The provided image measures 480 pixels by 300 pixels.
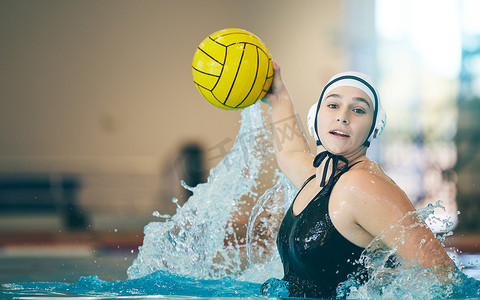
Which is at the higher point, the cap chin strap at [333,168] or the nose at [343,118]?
the nose at [343,118]

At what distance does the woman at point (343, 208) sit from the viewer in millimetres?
1650

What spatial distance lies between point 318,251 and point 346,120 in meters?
0.41

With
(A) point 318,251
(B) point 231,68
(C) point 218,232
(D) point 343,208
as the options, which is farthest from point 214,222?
(D) point 343,208

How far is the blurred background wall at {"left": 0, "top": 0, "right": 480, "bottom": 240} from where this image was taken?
9.17 meters

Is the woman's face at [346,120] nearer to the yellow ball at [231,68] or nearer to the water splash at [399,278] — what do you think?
the water splash at [399,278]

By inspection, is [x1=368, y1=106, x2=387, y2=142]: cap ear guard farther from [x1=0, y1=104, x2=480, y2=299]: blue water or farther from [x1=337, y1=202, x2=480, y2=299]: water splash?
[x1=0, y1=104, x2=480, y2=299]: blue water

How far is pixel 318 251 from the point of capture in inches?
70.7

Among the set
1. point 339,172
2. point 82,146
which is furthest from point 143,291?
point 82,146

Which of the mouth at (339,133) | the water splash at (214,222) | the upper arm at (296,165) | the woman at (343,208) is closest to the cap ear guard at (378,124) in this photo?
the woman at (343,208)

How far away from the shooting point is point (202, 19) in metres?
9.57

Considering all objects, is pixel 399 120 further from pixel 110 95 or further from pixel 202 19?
pixel 110 95

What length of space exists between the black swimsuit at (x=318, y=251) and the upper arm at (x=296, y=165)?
1.18ft

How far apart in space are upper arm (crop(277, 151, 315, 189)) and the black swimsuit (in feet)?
1.18

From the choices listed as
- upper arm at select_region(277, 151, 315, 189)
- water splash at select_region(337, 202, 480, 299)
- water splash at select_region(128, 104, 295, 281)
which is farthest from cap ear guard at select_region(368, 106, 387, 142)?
water splash at select_region(128, 104, 295, 281)
